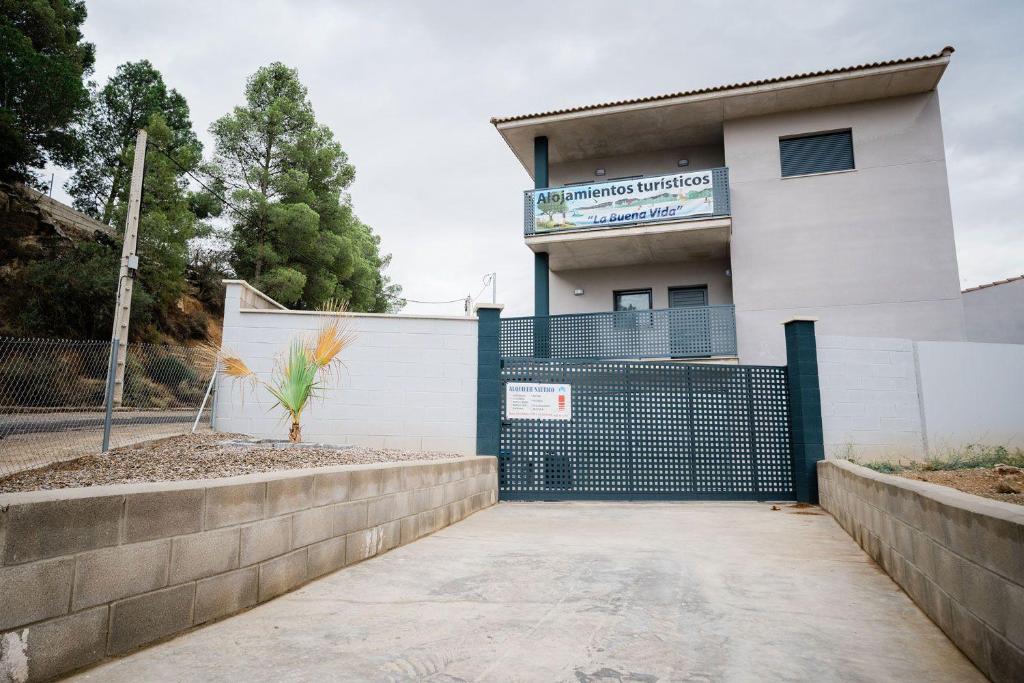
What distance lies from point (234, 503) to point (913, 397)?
28.7 ft

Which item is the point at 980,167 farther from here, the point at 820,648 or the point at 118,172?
the point at 118,172

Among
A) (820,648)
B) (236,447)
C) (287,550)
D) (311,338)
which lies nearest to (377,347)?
(311,338)

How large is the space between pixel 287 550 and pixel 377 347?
5.60 metres

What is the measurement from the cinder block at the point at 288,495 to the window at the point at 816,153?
13.6 m

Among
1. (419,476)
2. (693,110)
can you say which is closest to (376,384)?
(419,476)

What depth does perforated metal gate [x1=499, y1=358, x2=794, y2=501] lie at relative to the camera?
7.81m

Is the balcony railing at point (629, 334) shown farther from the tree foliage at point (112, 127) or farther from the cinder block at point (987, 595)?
the tree foliage at point (112, 127)

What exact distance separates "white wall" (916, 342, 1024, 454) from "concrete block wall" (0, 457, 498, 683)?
801 centimetres

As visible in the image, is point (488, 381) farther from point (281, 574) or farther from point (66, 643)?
point (66, 643)

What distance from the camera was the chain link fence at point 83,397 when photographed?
5.20 m

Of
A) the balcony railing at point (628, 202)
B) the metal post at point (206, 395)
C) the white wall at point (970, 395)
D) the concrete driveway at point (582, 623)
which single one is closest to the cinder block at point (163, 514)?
the concrete driveway at point (582, 623)

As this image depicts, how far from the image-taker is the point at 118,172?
86.2 ft

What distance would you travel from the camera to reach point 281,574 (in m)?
3.36

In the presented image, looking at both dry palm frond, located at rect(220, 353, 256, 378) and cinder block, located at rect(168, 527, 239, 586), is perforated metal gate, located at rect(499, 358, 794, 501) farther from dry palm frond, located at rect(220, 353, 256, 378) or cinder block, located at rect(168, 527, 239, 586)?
cinder block, located at rect(168, 527, 239, 586)
